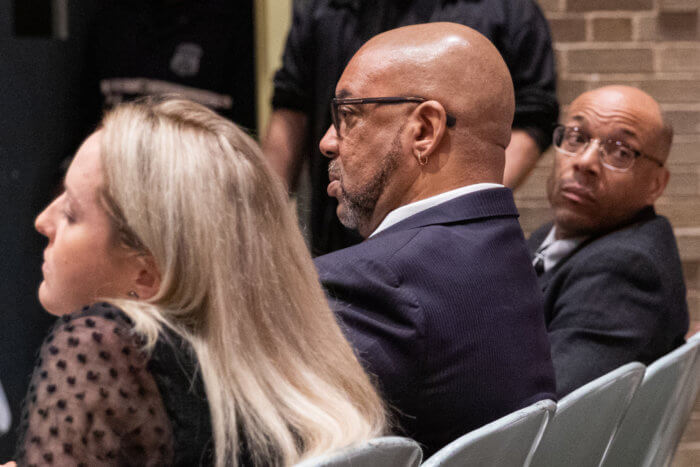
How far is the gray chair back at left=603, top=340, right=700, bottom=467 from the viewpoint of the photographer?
165cm

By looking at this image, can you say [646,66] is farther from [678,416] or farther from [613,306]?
[678,416]

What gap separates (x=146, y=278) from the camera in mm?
1230

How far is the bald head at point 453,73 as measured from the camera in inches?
65.6

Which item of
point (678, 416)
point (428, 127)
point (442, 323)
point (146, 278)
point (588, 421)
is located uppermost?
point (428, 127)

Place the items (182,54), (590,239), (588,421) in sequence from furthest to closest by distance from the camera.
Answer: (182,54) → (590,239) → (588,421)

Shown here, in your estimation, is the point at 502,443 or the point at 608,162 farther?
the point at 608,162

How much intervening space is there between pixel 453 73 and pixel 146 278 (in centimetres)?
70

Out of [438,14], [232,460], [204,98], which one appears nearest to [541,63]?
[438,14]

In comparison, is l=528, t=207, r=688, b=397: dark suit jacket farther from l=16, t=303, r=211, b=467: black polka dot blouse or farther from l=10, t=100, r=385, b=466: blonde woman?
l=16, t=303, r=211, b=467: black polka dot blouse

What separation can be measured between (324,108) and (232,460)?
5.54 feet

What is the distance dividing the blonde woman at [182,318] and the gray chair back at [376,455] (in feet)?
0.23

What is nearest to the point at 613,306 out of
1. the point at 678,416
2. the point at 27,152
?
the point at 678,416

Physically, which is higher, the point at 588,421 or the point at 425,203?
the point at 425,203

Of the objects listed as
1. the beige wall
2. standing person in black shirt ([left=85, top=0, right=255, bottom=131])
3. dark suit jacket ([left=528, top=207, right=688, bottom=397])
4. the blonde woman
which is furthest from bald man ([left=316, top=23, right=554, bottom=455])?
the beige wall
